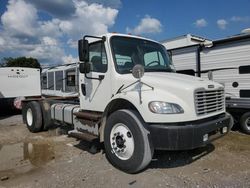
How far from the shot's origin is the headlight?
4.01 meters

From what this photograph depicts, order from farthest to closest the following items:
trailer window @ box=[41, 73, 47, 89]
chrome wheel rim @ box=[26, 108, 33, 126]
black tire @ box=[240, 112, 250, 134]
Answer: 1. trailer window @ box=[41, 73, 47, 89]
2. chrome wheel rim @ box=[26, 108, 33, 126]
3. black tire @ box=[240, 112, 250, 134]

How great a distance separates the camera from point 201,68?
26.4 feet

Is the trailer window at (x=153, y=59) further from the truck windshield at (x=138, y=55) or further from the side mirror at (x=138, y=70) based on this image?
the side mirror at (x=138, y=70)

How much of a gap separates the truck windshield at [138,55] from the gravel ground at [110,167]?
1.87m

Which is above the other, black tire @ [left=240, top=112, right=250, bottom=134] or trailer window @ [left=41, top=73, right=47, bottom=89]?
trailer window @ [left=41, top=73, right=47, bottom=89]

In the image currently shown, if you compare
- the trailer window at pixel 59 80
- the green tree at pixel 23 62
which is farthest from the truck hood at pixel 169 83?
the green tree at pixel 23 62

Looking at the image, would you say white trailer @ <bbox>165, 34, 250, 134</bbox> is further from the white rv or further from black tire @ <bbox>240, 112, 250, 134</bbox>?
the white rv

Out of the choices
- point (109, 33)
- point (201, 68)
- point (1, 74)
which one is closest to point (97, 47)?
point (109, 33)

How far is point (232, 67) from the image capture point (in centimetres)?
727

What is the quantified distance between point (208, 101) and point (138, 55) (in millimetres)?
1721

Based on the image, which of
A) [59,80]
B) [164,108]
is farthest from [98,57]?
[59,80]

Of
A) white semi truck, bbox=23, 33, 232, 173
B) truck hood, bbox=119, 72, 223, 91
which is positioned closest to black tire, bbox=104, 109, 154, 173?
white semi truck, bbox=23, 33, 232, 173

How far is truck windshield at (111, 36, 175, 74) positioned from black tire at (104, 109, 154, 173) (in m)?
0.95

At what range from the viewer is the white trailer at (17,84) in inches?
502
